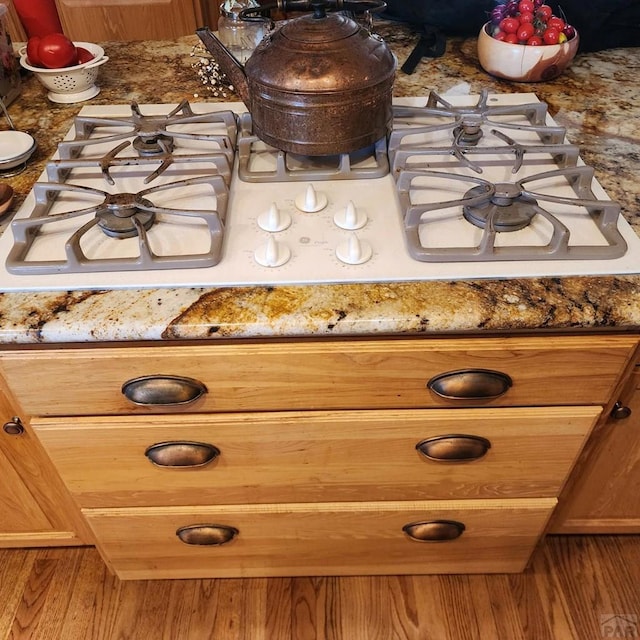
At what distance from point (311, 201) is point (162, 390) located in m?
0.35

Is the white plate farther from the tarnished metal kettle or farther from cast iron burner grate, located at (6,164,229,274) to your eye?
the tarnished metal kettle

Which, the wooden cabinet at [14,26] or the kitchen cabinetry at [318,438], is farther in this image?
the wooden cabinet at [14,26]

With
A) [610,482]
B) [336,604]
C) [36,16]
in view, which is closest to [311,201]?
[610,482]

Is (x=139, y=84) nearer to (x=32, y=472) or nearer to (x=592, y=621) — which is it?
(x=32, y=472)

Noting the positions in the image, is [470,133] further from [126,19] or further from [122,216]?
[126,19]

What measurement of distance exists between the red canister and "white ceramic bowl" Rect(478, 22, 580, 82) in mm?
1044

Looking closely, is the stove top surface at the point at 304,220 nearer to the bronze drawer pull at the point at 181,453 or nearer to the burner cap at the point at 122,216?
the burner cap at the point at 122,216

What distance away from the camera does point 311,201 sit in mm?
877

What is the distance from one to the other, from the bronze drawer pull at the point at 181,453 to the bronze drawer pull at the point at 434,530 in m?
→ 0.42

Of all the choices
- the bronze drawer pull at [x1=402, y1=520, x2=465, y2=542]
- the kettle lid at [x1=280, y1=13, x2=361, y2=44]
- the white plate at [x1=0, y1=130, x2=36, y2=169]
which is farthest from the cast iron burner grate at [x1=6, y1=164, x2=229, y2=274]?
the bronze drawer pull at [x1=402, y1=520, x2=465, y2=542]

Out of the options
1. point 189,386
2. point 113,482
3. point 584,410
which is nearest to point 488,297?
point 584,410

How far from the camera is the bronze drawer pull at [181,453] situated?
91 cm

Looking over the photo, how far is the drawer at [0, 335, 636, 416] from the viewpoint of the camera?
780 mm

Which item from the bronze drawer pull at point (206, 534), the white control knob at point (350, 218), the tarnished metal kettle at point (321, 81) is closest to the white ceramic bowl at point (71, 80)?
the tarnished metal kettle at point (321, 81)
